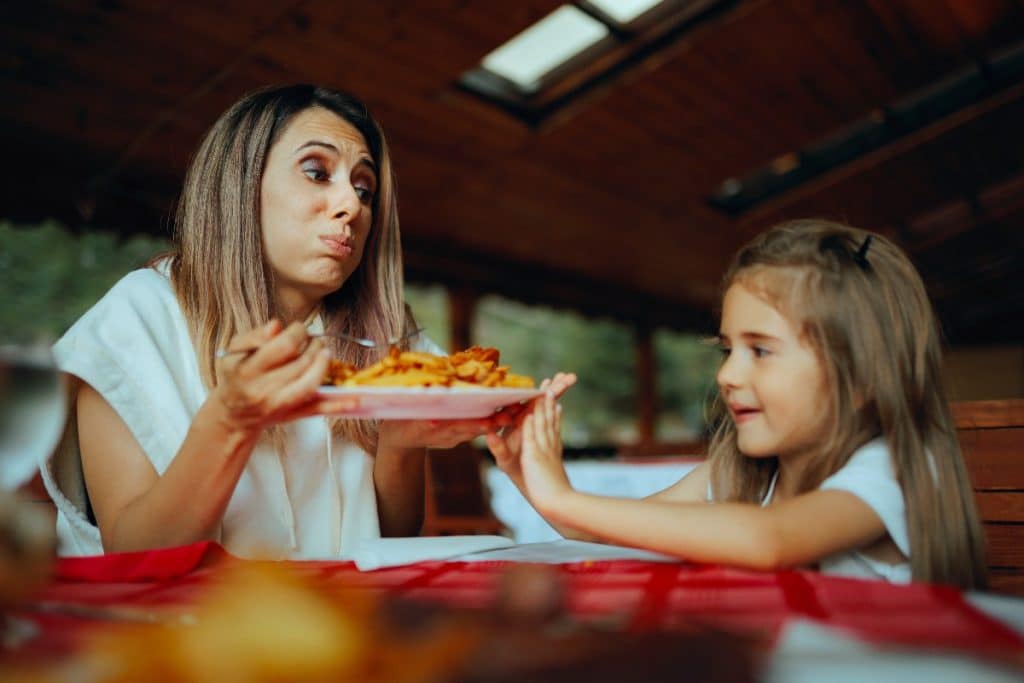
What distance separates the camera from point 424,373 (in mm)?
1246

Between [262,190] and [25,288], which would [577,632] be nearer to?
[262,190]

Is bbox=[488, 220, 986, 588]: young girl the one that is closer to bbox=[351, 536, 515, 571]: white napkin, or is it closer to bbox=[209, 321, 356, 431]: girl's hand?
bbox=[351, 536, 515, 571]: white napkin

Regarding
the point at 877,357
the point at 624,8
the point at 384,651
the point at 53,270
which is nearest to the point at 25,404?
the point at 384,651

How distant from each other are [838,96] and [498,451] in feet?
21.5

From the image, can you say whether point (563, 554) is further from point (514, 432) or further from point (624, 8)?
point (624, 8)

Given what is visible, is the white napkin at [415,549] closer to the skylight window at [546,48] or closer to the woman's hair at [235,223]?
the woman's hair at [235,223]

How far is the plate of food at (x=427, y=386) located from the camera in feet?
3.78

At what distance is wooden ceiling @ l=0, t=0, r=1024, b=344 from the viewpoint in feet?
14.3

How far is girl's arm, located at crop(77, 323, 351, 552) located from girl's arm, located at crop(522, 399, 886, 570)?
0.39 m

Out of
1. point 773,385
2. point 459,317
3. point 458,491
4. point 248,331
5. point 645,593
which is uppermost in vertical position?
point 459,317

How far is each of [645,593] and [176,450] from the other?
1.00 m

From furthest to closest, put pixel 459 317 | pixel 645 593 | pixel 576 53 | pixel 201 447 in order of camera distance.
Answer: pixel 459 317 → pixel 576 53 → pixel 201 447 → pixel 645 593

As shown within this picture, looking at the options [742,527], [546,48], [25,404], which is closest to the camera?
[25,404]

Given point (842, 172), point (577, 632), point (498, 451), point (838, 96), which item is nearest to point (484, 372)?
point (498, 451)
